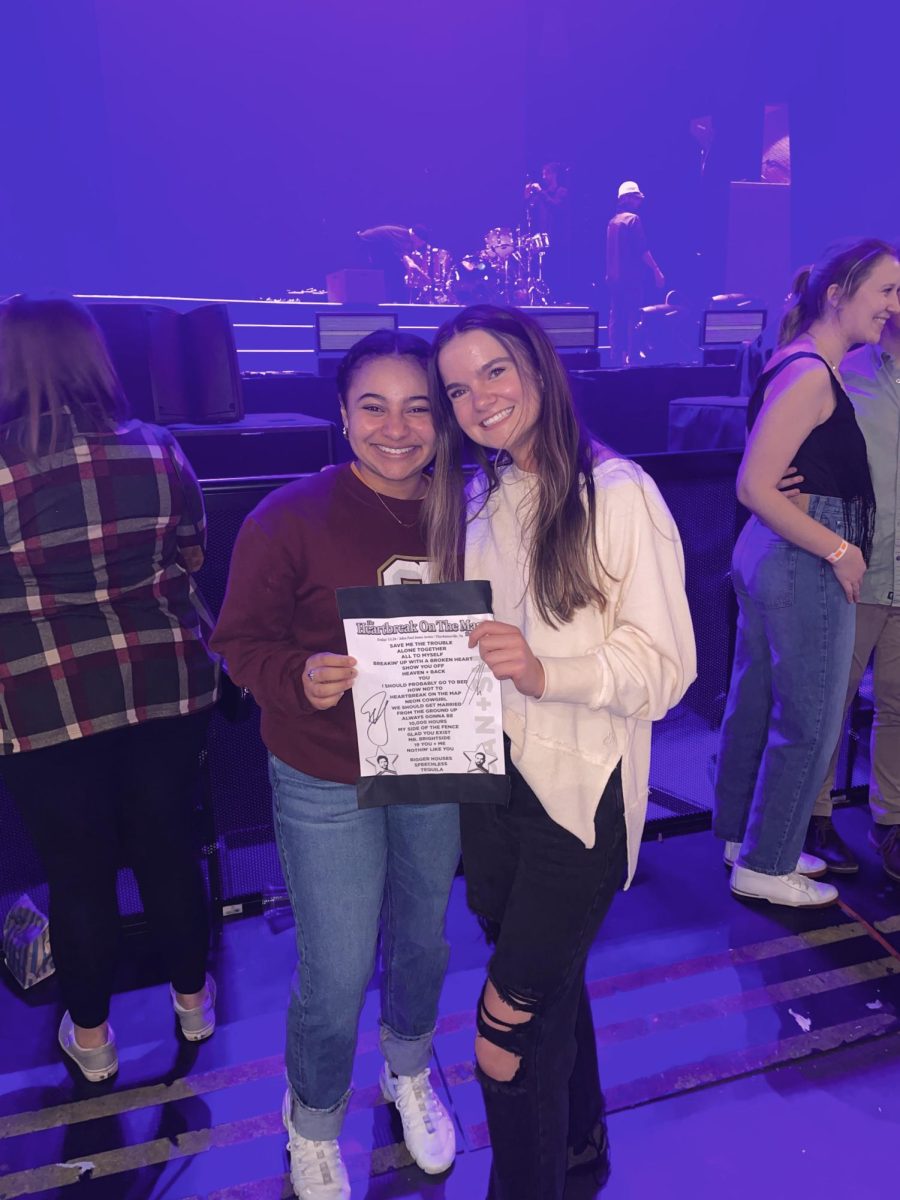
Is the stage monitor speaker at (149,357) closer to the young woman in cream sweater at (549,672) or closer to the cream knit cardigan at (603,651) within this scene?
the young woman in cream sweater at (549,672)

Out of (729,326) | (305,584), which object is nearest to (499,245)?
(729,326)

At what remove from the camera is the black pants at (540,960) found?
47.6 inches

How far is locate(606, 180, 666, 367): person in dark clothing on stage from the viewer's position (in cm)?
1043

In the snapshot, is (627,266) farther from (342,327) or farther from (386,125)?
(342,327)

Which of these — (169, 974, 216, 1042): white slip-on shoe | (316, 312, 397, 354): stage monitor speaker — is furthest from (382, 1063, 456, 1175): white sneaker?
(316, 312, 397, 354): stage monitor speaker

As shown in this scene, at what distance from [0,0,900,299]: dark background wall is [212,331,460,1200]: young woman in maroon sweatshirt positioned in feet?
23.7

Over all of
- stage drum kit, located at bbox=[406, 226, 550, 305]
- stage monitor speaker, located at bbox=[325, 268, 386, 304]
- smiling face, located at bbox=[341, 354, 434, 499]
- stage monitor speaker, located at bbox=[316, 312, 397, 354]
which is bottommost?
smiling face, located at bbox=[341, 354, 434, 499]

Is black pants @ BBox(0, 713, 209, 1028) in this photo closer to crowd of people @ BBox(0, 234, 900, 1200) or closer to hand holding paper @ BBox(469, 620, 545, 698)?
crowd of people @ BBox(0, 234, 900, 1200)

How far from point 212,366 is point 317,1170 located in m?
2.34

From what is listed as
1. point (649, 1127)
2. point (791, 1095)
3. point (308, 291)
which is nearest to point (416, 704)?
point (649, 1127)

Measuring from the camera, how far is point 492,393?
126cm

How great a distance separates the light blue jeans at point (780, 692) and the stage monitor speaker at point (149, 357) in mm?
1922

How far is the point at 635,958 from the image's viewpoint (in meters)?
2.30

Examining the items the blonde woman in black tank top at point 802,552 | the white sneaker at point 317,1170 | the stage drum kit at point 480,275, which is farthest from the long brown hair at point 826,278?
the stage drum kit at point 480,275
